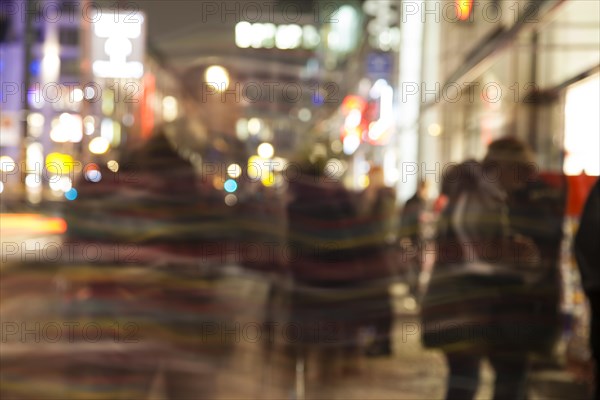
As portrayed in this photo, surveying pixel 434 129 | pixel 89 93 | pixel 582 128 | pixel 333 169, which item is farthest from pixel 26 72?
pixel 582 128

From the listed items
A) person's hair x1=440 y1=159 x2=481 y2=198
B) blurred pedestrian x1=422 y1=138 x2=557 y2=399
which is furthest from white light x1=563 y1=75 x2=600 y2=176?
person's hair x1=440 y1=159 x2=481 y2=198

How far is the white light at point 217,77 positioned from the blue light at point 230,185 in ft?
0.90

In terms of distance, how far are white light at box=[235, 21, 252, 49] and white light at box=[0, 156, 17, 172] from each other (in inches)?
29.6

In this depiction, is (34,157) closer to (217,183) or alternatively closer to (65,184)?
(65,184)

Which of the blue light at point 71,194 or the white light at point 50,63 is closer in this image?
the white light at point 50,63

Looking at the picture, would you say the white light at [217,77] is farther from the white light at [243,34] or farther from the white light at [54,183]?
the white light at [54,183]

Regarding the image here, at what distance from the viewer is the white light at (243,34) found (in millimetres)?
2596

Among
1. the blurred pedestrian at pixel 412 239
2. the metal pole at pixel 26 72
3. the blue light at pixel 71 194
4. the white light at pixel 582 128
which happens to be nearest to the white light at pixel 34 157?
the metal pole at pixel 26 72

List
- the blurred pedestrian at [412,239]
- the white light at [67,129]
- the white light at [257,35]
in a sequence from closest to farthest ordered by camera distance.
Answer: the white light at [67,129]
the white light at [257,35]
the blurred pedestrian at [412,239]

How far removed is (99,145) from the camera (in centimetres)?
241

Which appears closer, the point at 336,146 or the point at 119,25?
the point at 119,25

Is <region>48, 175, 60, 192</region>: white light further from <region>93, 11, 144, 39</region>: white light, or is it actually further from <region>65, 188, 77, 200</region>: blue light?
<region>93, 11, 144, 39</region>: white light

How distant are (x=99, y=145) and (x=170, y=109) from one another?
0.76ft

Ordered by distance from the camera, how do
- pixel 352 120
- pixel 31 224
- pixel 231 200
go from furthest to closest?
pixel 352 120, pixel 231 200, pixel 31 224
